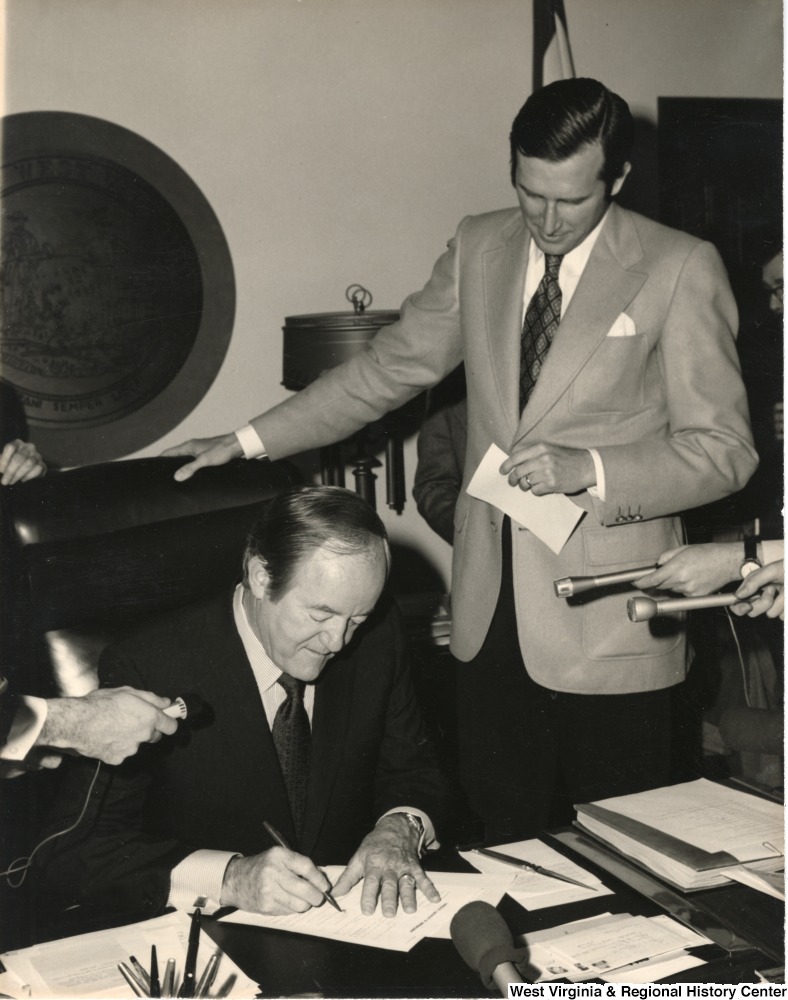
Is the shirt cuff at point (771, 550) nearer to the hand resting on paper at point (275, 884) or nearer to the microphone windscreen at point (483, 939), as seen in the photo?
the microphone windscreen at point (483, 939)

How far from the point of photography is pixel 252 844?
69.6 inches

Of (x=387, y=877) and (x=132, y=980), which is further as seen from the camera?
(x=387, y=877)

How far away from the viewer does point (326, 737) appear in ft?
6.09

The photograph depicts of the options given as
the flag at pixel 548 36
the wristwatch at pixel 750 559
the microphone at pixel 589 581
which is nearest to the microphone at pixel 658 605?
the microphone at pixel 589 581

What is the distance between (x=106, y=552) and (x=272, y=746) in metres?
0.46

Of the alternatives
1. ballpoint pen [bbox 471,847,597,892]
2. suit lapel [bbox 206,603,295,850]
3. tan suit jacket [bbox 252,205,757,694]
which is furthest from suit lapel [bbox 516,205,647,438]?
ballpoint pen [bbox 471,847,597,892]

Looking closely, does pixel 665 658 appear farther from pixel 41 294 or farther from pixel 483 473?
pixel 41 294

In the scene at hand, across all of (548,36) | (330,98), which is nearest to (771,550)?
(330,98)

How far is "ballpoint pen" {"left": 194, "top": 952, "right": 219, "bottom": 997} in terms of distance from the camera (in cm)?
120

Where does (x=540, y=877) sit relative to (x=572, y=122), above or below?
below

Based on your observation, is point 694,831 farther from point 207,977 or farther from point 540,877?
point 207,977

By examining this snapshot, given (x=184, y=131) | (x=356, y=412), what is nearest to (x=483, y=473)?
(x=356, y=412)

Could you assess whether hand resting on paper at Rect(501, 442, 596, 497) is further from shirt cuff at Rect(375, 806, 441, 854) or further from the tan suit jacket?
shirt cuff at Rect(375, 806, 441, 854)

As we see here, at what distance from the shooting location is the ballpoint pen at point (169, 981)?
3.88ft
